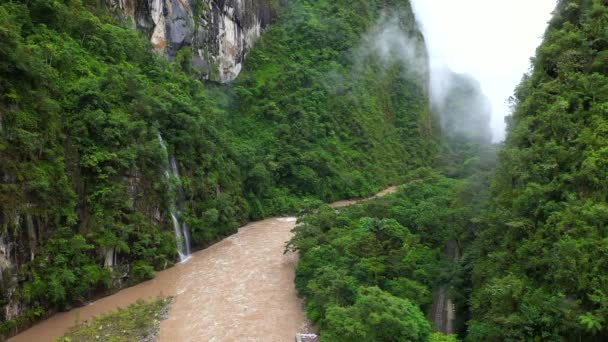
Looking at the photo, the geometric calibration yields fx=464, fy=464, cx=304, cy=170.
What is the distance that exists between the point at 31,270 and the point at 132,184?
5955mm

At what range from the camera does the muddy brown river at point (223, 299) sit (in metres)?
15.5

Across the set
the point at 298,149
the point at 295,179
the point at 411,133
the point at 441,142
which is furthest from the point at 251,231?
the point at 441,142

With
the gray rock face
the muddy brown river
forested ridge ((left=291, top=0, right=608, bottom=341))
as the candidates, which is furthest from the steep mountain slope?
the gray rock face

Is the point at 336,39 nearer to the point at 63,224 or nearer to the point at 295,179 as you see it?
the point at 295,179

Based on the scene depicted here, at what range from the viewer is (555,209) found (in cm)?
1168

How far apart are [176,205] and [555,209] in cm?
1730

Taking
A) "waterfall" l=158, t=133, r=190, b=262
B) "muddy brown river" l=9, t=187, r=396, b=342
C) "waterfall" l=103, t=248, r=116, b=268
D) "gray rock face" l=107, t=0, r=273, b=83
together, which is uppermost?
"gray rock face" l=107, t=0, r=273, b=83

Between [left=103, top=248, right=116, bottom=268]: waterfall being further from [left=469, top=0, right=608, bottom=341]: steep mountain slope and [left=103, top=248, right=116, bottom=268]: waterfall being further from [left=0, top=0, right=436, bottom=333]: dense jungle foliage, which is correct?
[left=469, top=0, right=608, bottom=341]: steep mountain slope

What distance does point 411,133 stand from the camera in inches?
1934

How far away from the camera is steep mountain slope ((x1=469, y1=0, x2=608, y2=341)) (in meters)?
9.70

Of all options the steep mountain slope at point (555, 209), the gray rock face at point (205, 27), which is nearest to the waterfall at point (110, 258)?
the steep mountain slope at point (555, 209)

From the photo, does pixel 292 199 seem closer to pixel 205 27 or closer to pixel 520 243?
pixel 205 27

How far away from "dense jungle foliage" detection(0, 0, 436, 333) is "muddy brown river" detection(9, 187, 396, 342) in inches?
Answer: 27.0

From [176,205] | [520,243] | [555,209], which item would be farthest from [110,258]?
[555,209]
